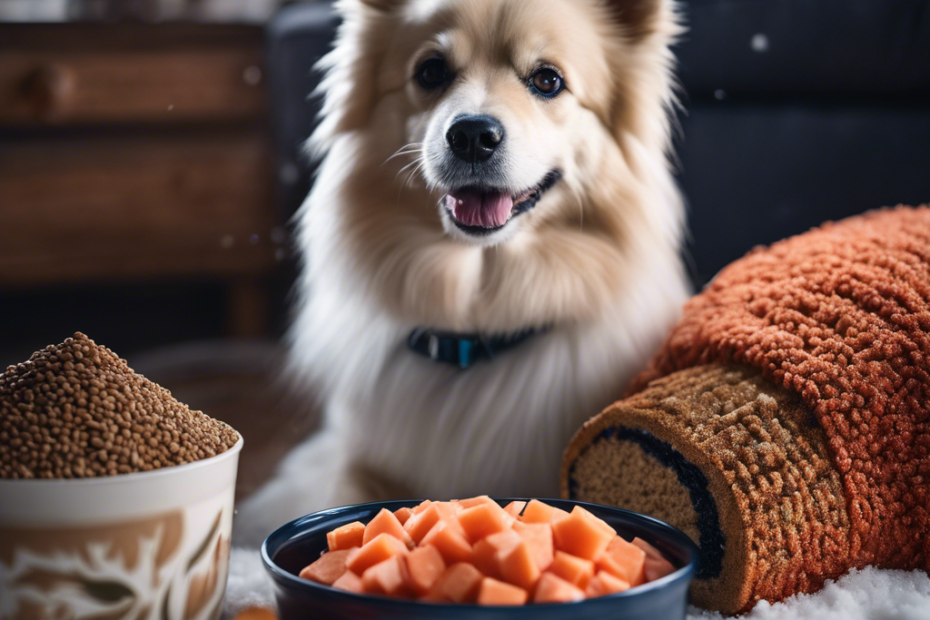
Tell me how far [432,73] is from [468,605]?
1107 millimetres

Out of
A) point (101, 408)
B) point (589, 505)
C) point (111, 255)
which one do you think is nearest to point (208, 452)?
point (101, 408)

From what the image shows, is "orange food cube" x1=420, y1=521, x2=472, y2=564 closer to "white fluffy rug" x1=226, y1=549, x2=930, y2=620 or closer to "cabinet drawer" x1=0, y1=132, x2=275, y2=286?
"white fluffy rug" x1=226, y1=549, x2=930, y2=620

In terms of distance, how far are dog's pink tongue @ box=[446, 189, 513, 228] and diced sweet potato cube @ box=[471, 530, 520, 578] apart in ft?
2.57

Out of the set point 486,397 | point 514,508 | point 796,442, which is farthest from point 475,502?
point 486,397

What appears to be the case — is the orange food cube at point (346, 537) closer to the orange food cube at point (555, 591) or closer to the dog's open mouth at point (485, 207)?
the orange food cube at point (555, 591)

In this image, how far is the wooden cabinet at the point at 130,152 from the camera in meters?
2.82

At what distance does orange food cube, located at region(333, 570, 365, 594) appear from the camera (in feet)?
2.33

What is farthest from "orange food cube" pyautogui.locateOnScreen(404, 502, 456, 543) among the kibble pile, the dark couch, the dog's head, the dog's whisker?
the dark couch

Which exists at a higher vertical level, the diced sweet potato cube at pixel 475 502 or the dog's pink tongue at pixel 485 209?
the dog's pink tongue at pixel 485 209

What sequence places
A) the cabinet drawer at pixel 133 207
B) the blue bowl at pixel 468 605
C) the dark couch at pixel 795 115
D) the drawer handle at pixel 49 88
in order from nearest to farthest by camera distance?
the blue bowl at pixel 468 605 < the dark couch at pixel 795 115 < the drawer handle at pixel 49 88 < the cabinet drawer at pixel 133 207

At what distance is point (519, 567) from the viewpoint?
694 mm

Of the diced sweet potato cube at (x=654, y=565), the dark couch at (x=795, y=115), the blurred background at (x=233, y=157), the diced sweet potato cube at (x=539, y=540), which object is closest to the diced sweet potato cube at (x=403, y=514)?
the diced sweet potato cube at (x=539, y=540)

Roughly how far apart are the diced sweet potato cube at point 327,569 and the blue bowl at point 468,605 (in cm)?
3

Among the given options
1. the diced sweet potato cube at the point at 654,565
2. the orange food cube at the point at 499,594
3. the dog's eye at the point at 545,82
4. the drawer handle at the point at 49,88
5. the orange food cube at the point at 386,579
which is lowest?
the diced sweet potato cube at the point at 654,565
